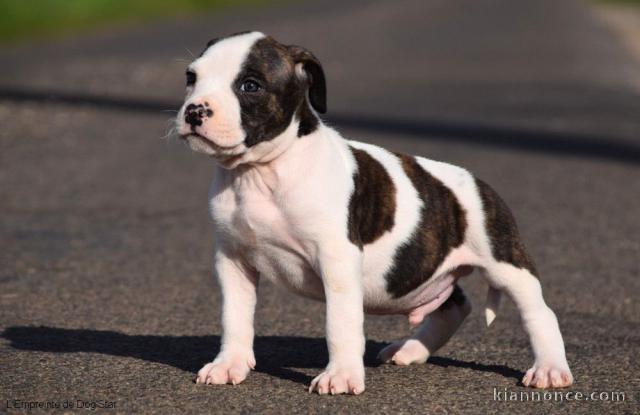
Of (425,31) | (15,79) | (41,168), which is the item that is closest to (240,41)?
(41,168)

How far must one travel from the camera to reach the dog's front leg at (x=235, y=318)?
17.8 ft

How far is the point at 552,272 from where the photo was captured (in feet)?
27.5

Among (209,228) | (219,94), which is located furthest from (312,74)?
(209,228)

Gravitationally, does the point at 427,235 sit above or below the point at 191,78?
below

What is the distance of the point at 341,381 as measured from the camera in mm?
5164

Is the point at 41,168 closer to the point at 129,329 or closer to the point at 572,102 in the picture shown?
the point at 129,329

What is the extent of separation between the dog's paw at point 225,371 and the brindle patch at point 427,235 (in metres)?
0.66

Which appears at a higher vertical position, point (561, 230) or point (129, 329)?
point (129, 329)

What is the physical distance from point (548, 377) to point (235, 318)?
1263 millimetres

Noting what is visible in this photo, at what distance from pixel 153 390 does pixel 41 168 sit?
777cm

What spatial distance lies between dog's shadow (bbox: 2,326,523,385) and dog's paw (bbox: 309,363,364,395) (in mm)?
363

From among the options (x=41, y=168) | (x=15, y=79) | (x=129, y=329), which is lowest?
(x=15, y=79)

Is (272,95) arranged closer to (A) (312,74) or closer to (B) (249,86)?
(B) (249,86)

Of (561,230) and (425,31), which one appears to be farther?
(425,31)
